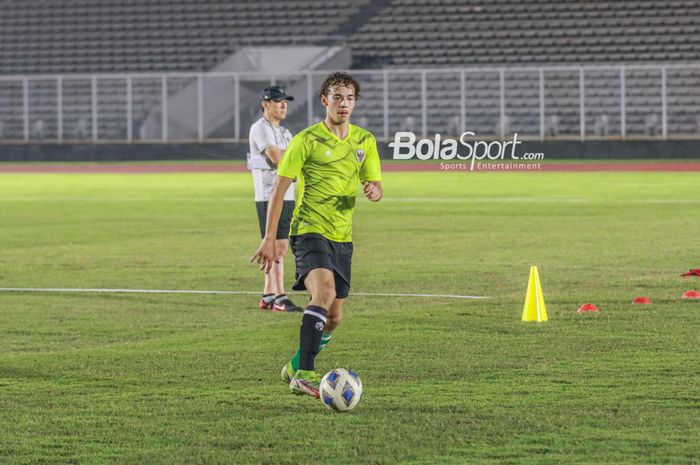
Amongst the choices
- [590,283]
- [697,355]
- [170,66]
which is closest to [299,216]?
[697,355]

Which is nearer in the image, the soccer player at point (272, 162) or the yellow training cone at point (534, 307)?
the yellow training cone at point (534, 307)

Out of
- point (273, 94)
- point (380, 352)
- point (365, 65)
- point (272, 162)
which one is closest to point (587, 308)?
point (380, 352)

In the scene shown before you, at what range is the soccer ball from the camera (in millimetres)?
7887

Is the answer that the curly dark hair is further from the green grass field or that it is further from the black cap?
the black cap

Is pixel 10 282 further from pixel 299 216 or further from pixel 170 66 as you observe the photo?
pixel 170 66

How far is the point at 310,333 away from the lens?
27.7 ft

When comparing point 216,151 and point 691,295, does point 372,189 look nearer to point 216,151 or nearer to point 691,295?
point 691,295

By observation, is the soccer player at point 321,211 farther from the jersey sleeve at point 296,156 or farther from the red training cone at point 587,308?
the red training cone at point 587,308

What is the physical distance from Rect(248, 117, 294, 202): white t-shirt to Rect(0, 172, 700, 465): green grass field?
3.63 ft

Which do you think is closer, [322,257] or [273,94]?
[322,257]

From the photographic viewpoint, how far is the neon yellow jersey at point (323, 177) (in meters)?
8.53

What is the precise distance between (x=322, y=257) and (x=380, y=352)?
6.12ft

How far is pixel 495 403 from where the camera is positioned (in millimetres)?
8125

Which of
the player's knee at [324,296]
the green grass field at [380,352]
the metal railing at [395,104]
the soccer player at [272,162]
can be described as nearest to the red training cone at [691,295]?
the green grass field at [380,352]
